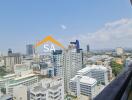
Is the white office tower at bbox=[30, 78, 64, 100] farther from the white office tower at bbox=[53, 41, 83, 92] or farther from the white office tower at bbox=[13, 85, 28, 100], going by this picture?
the white office tower at bbox=[53, 41, 83, 92]

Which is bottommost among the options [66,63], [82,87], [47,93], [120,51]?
[82,87]

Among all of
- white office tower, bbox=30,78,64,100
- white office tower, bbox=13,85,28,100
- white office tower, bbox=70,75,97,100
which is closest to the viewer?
white office tower, bbox=30,78,64,100

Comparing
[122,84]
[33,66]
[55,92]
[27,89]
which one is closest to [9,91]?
[27,89]

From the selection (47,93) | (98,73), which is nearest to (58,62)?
(98,73)

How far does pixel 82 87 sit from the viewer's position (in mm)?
6195

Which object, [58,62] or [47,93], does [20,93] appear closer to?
[47,93]

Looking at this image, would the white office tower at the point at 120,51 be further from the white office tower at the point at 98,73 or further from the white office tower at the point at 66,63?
the white office tower at the point at 66,63

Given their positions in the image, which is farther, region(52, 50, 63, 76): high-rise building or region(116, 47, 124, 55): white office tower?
region(116, 47, 124, 55): white office tower

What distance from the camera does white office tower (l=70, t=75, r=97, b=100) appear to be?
5996 millimetres

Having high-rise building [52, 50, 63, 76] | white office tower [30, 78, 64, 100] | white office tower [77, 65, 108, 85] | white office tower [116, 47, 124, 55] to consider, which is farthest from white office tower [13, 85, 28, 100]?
white office tower [116, 47, 124, 55]

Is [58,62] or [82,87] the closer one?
[82,87]

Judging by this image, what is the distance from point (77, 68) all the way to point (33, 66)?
4258mm

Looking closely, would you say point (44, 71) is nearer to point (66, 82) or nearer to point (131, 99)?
point (66, 82)

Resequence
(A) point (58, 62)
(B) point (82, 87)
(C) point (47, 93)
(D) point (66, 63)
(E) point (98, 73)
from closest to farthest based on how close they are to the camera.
Result: (C) point (47, 93), (B) point (82, 87), (D) point (66, 63), (A) point (58, 62), (E) point (98, 73)
